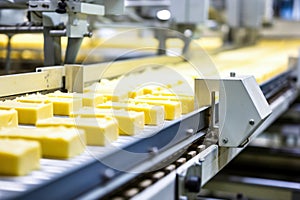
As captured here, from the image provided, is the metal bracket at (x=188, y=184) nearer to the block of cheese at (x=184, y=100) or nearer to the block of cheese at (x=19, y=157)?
the block of cheese at (x=184, y=100)

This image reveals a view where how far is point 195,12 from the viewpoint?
3.72 metres

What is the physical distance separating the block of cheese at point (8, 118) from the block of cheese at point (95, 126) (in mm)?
91

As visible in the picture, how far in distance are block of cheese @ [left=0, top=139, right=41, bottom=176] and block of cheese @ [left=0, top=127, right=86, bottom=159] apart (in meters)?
0.07

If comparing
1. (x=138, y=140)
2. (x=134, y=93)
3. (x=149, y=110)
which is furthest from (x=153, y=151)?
(x=134, y=93)

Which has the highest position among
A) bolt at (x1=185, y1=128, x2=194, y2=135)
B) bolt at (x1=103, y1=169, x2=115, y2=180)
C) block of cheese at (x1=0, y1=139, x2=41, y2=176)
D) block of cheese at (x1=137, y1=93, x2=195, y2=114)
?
block of cheese at (x1=137, y1=93, x2=195, y2=114)

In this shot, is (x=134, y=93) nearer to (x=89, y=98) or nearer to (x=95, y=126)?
(x=89, y=98)

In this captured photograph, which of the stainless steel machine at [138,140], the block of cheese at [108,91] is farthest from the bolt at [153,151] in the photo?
the block of cheese at [108,91]

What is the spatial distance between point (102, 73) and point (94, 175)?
1322 mm

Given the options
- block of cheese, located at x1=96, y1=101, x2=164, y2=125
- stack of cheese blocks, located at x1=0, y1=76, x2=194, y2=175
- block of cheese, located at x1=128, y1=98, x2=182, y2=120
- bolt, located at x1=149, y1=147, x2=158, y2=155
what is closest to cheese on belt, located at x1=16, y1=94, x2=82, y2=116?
stack of cheese blocks, located at x1=0, y1=76, x2=194, y2=175

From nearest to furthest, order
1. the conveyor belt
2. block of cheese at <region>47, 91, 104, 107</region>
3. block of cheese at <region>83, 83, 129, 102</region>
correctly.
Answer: the conveyor belt
block of cheese at <region>47, 91, 104, 107</region>
block of cheese at <region>83, 83, 129, 102</region>

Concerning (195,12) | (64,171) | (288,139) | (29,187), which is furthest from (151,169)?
(288,139)

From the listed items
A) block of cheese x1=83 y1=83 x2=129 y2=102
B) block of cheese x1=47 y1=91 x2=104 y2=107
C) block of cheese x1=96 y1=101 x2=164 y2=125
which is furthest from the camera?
block of cheese x1=83 y1=83 x2=129 y2=102

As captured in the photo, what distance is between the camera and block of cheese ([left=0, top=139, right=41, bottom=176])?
1001mm

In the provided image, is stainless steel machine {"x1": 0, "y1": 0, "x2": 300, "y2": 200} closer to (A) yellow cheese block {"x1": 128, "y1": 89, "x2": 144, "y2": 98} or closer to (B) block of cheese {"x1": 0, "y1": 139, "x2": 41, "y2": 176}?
(B) block of cheese {"x1": 0, "y1": 139, "x2": 41, "y2": 176}
